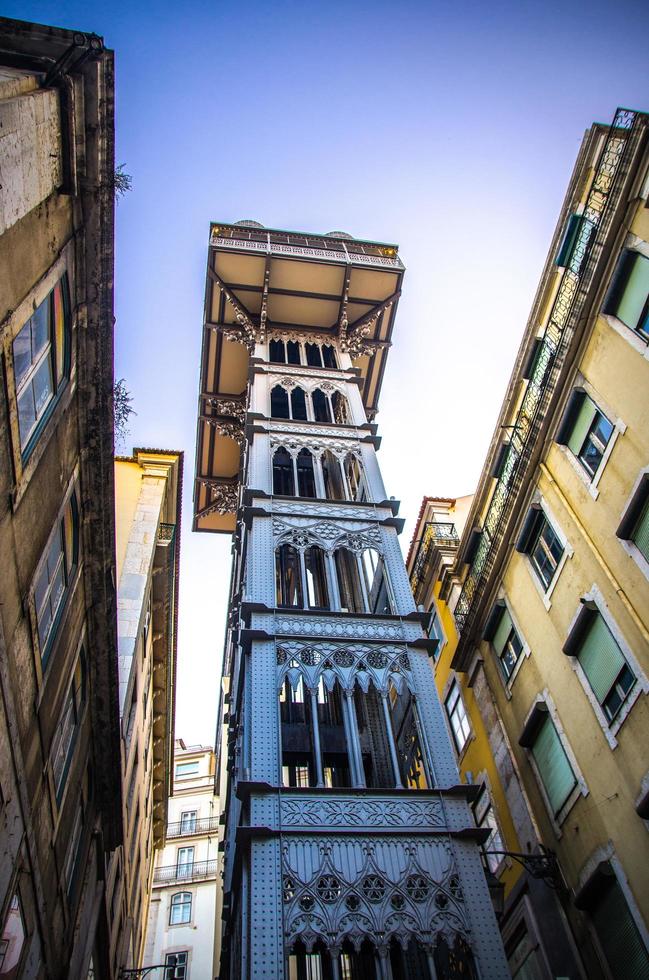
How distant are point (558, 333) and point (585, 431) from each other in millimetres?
2542

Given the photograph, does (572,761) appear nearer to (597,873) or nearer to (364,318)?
(597,873)

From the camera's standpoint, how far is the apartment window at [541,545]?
15.6 m

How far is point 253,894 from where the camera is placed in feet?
32.4

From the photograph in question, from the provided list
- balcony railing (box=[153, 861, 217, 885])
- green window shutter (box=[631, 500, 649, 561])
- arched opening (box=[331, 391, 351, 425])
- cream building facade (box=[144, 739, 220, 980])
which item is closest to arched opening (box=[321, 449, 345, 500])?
arched opening (box=[331, 391, 351, 425])

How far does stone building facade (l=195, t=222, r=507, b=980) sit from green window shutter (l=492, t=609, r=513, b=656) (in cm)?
298

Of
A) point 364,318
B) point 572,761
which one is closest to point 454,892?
point 572,761

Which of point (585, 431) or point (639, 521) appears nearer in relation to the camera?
point (639, 521)

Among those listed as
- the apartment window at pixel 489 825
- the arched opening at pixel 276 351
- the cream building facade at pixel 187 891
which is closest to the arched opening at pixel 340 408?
the arched opening at pixel 276 351

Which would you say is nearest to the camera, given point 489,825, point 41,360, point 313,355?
point 41,360

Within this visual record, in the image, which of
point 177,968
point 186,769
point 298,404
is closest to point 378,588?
point 298,404

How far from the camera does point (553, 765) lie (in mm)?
14789

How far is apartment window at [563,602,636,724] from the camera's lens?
12609 millimetres

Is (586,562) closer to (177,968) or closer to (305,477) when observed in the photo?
(305,477)

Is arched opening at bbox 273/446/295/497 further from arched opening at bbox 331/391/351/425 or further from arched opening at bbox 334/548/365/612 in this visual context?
arched opening at bbox 334/548/365/612
